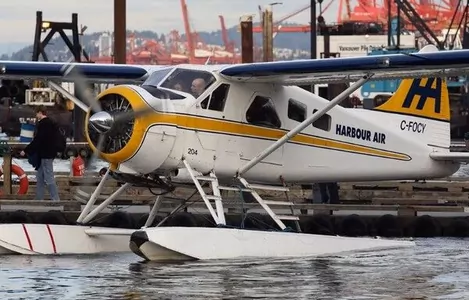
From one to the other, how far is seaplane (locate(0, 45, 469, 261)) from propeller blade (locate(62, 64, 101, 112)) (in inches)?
1.0

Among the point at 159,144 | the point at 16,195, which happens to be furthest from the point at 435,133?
the point at 16,195

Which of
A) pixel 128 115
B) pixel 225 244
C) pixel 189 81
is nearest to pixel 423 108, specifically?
pixel 189 81

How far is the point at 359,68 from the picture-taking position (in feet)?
54.1

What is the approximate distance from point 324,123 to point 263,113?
1100 mm

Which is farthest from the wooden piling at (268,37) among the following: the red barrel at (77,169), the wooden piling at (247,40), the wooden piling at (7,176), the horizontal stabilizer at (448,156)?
the horizontal stabilizer at (448,156)

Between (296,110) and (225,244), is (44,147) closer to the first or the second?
(296,110)

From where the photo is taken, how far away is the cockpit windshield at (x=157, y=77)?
16.1m

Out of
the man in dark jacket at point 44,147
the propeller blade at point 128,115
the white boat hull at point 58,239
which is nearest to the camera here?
the propeller blade at point 128,115

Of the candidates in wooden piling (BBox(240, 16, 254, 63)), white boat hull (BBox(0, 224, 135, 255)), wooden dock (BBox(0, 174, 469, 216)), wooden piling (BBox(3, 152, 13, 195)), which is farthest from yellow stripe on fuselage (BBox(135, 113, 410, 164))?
wooden piling (BBox(240, 16, 254, 63))

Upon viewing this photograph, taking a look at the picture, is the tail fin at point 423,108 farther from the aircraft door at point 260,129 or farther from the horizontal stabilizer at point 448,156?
the aircraft door at point 260,129

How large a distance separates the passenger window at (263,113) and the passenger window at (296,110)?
0.25 meters

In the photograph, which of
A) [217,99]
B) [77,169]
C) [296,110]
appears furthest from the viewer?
[77,169]

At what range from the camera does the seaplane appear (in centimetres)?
1515

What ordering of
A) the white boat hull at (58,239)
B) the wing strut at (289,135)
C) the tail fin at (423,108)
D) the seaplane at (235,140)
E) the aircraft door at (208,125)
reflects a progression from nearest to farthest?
the seaplane at (235,140), the white boat hull at (58,239), the aircraft door at (208,125), the wing strut at (289,135), the tail fin at (423,108)
